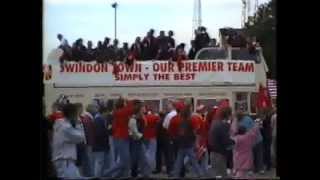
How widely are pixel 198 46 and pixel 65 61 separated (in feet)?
3.90

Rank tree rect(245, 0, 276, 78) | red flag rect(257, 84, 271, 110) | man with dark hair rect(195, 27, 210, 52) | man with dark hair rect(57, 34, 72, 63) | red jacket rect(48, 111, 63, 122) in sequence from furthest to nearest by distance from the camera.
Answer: man with dark hair rect(195, 27, 210, 52) < red flag rect(257, 84, 271, 110) < man with dark hair rect(57, 34, 72, 63) < red jacket rect(48, 111, 63, 122) < tree rect(245, 0, 276, 78)

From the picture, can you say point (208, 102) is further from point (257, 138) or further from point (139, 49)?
point (139, 49)

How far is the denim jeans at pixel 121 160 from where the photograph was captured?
5.98 m

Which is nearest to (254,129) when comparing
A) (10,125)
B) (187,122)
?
(187,122)

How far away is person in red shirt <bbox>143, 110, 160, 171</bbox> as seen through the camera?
6.02 m

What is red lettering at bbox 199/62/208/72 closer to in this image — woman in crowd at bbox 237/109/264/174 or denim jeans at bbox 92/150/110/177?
woman in crowd at bbox 237/109/264/174

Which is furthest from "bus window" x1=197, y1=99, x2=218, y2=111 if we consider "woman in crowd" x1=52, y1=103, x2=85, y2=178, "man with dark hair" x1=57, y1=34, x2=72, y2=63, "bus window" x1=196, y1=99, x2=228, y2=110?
"man with dark hair" x1=57, y1=34, x2=72, y2=63

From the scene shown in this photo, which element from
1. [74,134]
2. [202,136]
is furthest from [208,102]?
[74,134]

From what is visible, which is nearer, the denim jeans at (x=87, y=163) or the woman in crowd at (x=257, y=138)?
the woman in crowd at (x=257, y=138)

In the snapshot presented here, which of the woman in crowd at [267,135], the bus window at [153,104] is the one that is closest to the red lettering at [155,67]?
the bus window at [153,104]

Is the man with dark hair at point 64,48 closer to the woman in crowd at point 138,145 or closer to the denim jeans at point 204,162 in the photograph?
the woman in crowd at point 138,145

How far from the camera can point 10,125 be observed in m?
4.09

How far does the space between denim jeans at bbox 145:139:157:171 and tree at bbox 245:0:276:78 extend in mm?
1343
